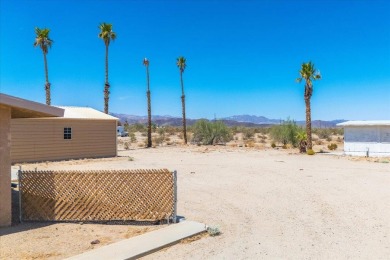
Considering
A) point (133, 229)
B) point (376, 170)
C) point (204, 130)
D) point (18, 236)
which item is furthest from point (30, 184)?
point (204, 130)

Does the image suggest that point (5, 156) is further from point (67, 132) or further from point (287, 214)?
point (67, 132)

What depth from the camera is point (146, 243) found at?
24.4 feet

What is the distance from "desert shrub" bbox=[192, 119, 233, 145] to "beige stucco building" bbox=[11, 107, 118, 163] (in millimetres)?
18415

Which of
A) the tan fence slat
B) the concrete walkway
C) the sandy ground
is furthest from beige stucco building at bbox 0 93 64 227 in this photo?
the concrete walkway

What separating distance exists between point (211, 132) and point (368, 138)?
19.2m

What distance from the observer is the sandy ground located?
7.18m

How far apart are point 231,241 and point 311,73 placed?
2653cm

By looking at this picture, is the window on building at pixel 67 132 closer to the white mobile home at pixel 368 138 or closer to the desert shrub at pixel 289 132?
the white mobile home at pixel 368 138

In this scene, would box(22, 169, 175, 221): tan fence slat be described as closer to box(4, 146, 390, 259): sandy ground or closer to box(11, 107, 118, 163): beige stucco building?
box(4, 146, 390, 259): sandy ground

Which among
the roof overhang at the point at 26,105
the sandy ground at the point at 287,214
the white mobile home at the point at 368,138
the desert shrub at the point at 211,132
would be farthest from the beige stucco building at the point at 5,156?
the desert shrub at the point at 211,132

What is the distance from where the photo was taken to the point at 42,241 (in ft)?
25.7

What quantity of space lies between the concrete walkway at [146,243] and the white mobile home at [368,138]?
2341 centimetres

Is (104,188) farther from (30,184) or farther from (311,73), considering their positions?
(311,73)

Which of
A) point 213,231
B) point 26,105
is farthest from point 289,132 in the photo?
point 26,105
